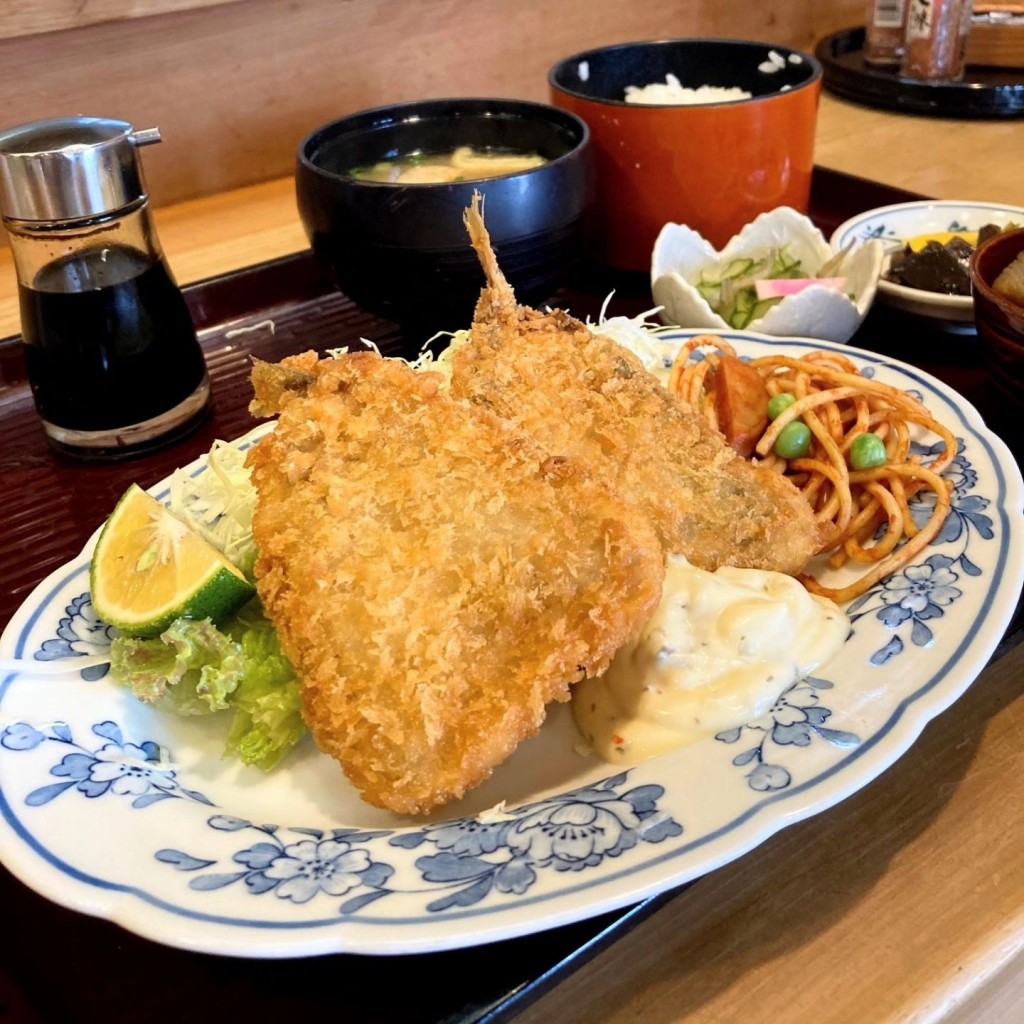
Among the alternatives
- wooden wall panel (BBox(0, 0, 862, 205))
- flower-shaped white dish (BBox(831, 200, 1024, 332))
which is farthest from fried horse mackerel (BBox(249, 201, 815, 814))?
wooden wall panel (BBox(0, 0, 862, 205))

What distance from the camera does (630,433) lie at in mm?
1533

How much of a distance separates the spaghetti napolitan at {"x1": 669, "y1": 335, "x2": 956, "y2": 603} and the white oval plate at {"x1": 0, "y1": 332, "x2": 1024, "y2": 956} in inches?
3.7

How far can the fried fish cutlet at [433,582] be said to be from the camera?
1147 millimetres

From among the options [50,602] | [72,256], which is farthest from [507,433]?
[72,256]

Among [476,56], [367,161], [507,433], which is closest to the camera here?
[507,433]

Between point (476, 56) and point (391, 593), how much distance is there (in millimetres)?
2609

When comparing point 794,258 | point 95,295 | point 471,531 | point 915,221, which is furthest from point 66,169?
point 915,221

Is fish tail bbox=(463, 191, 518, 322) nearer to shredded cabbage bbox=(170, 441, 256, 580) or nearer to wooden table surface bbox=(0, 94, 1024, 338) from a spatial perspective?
shredded cabbage bbox=(170, 441, 256, 580)

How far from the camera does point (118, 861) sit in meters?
1.02

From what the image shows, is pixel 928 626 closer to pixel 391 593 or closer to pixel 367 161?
pixel 391 593

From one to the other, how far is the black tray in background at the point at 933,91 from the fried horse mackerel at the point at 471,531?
267cm

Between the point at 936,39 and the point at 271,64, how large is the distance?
243 centimetres

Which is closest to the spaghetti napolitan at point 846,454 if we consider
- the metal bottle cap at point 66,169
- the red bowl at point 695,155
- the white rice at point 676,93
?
the red bowl at point 695,155

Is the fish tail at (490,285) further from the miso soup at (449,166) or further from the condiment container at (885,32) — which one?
the condiment container at (885,32)
